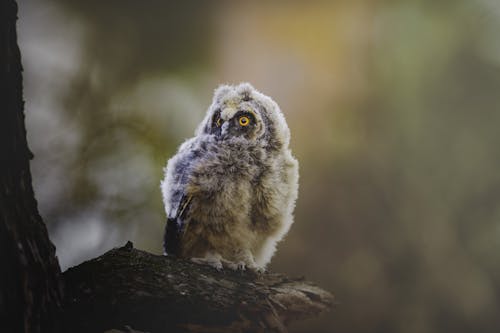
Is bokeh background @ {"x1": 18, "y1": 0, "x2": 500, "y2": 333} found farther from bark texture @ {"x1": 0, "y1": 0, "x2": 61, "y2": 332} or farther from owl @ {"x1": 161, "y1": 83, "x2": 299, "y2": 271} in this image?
bark texture @ {"x1": 0, "y1": 0, "x2": 61, "y2": 332}

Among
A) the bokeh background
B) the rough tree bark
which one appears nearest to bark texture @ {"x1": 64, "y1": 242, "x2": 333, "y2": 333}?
the rough tree bark

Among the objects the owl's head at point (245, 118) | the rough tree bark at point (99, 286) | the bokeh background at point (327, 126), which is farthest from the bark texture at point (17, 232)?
the owl's head at point (245, 118)

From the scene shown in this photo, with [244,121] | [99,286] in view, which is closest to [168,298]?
[99,286]

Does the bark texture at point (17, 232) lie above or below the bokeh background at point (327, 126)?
below

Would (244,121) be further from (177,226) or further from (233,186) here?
(177,226)

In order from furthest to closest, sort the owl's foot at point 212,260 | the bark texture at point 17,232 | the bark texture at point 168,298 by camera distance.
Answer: the owl's foot at point 212,260 < the bark texture at point 168,298 < the bark texture at point 17,232

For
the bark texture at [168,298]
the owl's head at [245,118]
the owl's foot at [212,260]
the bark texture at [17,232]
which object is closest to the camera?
the bark texture at [17,232]

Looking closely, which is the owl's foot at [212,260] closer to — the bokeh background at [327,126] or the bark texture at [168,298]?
the bark texture at [168,298]
